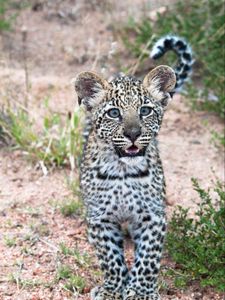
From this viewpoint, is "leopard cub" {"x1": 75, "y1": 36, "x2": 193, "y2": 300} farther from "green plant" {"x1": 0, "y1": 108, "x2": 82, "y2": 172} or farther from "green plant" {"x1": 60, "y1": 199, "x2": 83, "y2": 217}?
"green plant" {"x1": 0, "y1": 108, "x2": 82, "y2": 172}

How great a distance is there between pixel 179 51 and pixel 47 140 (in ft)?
5.85

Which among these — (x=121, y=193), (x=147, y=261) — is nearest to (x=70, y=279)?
(x=147, y=261)

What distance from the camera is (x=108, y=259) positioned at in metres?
6.51

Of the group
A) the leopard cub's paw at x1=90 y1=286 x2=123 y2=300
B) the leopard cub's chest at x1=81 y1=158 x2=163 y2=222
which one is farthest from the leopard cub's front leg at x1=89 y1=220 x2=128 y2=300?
the leopard cub's chest at x1=81 y1=158 x2=163 y2=222

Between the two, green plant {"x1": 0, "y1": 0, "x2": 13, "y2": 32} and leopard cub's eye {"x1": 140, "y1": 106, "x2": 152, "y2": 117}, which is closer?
leopard cub's eye {"x1": 140, "y1": 106, "x2": 152, "y2": 117}

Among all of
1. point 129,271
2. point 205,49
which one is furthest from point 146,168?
point 205,49

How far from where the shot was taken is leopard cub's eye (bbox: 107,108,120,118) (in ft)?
20.1

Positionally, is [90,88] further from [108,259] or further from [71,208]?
[71,208]

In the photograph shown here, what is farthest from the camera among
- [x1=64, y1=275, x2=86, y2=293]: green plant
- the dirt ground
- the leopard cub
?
the dirt ground

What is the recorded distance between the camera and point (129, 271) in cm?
672

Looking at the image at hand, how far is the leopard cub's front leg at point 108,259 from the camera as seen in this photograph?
6.52 meters

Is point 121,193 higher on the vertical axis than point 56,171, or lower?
higher

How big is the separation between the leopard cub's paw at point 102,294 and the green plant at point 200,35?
3582mm

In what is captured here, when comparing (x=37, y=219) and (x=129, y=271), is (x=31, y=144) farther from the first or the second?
(x=129, y=271)
